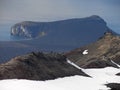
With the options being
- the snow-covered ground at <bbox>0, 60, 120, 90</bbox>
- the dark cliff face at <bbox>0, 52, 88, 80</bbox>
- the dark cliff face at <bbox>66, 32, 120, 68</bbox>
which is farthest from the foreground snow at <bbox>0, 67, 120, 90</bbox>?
the dark cliff face at <bbox>66, 32, 120, 68</bbox>

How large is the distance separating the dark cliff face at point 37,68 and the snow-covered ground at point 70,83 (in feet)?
6.04

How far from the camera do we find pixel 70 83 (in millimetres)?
71938

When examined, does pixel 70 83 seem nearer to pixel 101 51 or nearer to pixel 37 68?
pixel 37 68

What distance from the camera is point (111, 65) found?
332ft

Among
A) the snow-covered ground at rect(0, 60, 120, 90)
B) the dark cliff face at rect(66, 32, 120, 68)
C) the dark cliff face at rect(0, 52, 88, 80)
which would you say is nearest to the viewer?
A: the snow-covered ground at rect(0, 60, 120, 90)

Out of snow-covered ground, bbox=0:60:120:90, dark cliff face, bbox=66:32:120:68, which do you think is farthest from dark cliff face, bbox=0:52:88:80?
dark cliff face, bbox=66:32:120:68

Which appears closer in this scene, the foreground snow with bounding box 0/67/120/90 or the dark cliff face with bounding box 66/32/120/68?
the foreground snow with bounding box 0/67/120/90

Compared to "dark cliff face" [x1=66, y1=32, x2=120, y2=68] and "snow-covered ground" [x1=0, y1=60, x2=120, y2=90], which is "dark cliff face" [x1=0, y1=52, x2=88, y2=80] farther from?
"dark cliff face" [x1=66, y1=32, x2=120, y2=68]

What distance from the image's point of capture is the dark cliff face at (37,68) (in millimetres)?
68875

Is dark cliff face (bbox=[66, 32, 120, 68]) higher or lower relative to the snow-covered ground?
lower

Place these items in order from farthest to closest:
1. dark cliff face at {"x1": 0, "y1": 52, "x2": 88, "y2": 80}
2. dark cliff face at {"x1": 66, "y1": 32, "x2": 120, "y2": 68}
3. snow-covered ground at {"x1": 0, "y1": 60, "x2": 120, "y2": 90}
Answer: dark cliff face at {"x1": 66, "y1": 32, "x2": 120, "y2": 68}, dark cliff face at {"x1": 0, "y1": 52, "x2": 88, "y2": 80}, snow-covered ground at {"x1": 0, "y1": 60, "x2": 120, "y2": 90}

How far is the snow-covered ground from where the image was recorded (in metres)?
63.8

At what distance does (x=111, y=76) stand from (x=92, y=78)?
6.15m

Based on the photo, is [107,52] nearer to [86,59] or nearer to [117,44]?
[117,44]
